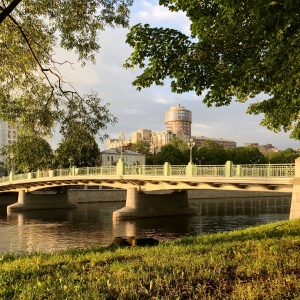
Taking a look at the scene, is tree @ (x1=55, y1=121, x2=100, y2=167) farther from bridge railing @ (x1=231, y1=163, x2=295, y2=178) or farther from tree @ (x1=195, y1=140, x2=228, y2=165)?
tree @ (x1=195, y1=140, x2=228, y2=165)

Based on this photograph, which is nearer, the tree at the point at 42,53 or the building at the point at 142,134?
the tree at the point at 42,53

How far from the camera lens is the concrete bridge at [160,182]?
23.7 metres

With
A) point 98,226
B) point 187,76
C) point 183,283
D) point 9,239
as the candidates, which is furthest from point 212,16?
point 98,226

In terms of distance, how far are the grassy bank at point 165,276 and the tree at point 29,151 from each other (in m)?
2.83

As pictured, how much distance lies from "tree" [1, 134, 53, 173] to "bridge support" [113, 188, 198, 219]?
27.6m

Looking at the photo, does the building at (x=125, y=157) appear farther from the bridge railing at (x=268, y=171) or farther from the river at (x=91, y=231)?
the bridge railing at (x=268, y=171)

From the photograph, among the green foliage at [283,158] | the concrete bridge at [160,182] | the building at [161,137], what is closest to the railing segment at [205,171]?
the concrete bridge at [160,182]

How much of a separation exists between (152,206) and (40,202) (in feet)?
70.1

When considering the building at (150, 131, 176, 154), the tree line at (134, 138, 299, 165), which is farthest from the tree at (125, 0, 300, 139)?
the building at (150, 131, 176, 154)

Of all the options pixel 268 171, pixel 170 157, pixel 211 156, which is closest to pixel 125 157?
pixel 170 157

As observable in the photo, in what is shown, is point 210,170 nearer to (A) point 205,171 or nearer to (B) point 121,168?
(A) point 205,171

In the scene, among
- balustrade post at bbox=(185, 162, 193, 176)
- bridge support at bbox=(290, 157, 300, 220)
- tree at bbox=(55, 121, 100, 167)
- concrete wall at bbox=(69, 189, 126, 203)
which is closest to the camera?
tree at bbox=(55, 121, 100, 167)

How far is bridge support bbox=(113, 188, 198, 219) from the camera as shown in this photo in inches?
1499

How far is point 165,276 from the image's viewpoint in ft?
18.9
